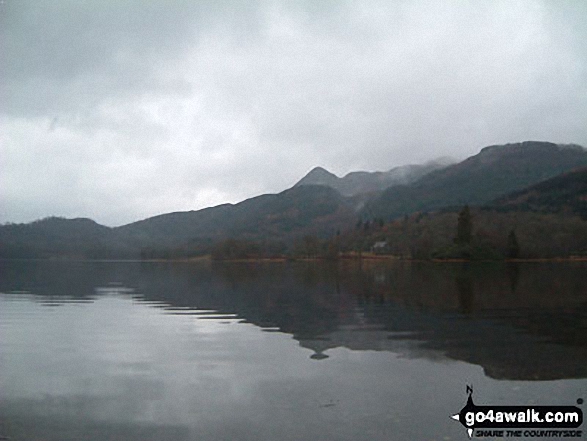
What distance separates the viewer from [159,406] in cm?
1369

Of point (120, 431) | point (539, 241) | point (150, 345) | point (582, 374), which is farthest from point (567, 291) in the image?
point (539, 241)

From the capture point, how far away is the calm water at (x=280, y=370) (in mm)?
12156

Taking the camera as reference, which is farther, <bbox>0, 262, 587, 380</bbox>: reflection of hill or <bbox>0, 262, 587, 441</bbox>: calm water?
<bbox>0, 262, 587, 380</bbox>: reflection of hill

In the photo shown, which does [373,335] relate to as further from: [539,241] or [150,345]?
[539,241]

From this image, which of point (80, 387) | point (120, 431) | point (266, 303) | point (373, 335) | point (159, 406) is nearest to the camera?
point (120, 431)

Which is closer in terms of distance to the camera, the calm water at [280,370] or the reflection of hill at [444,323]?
the calm water at [280,370]

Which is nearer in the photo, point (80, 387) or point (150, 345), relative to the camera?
point (80, 387)

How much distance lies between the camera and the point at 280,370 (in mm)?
17547

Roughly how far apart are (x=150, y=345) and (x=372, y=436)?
14037mm

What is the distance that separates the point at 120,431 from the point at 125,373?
6.06 m

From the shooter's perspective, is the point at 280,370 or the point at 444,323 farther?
the point at 444,323

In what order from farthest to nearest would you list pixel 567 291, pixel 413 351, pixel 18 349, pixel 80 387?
pixel 567 291
pixel 18 349
pixel 413 351
pixel 80 387

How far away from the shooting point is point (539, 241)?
191625 millimetres

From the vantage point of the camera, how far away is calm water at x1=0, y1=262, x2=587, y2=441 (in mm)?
12156
